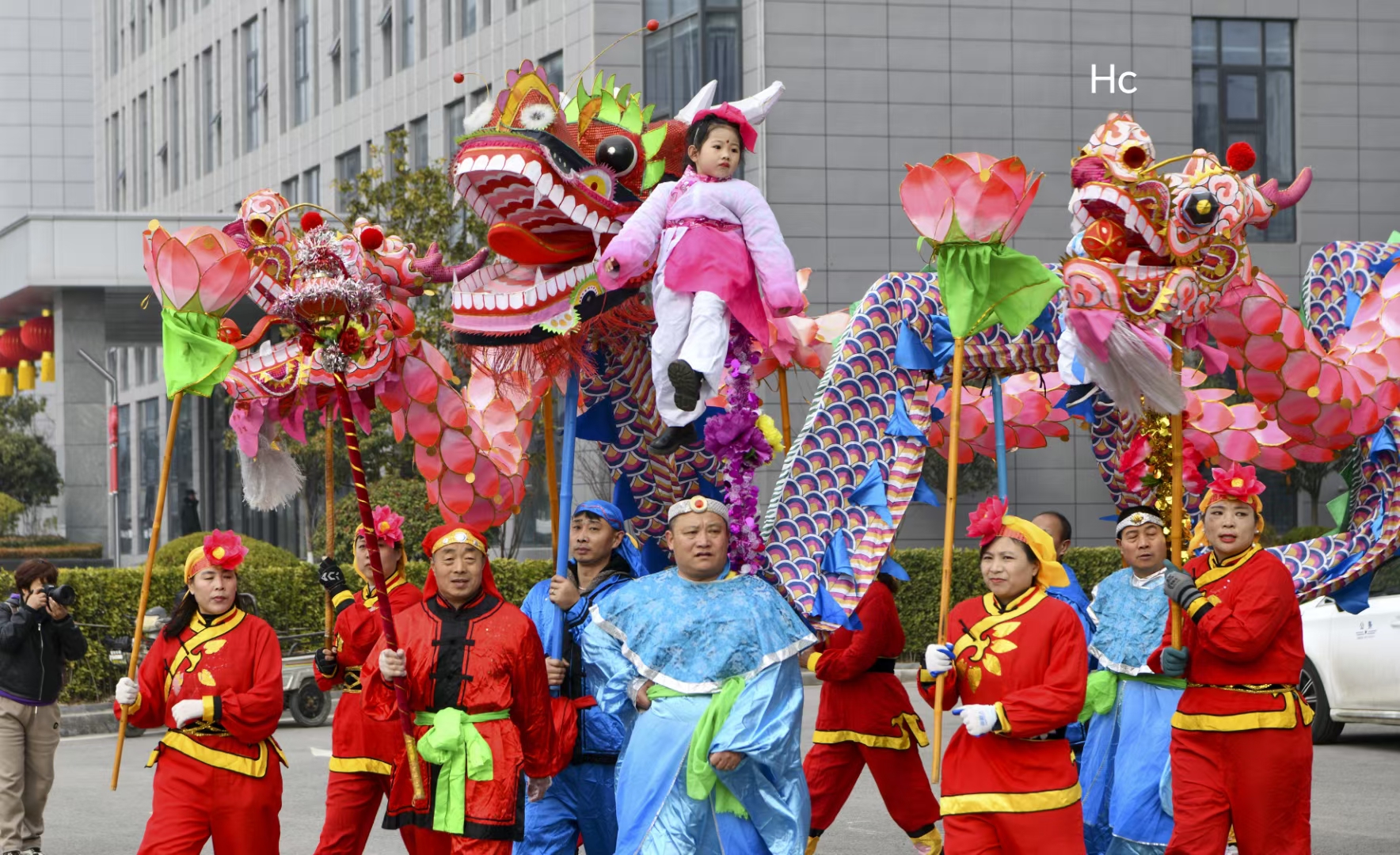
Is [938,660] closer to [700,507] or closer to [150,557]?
[700,507]

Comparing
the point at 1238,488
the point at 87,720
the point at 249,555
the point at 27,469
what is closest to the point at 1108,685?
the point at 1238,488

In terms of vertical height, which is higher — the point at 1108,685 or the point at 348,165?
the point at 348,165

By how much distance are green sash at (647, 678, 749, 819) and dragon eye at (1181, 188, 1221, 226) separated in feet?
9.48

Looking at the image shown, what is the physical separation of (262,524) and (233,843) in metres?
31.6

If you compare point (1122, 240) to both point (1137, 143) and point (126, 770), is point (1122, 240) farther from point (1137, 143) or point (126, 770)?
point (126, 770)

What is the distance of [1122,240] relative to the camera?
7.92 meters

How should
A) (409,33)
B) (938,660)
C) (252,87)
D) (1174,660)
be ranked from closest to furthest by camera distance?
1. (938,660)
2. (1174,660)
3. (409,33)
4. (252,87)

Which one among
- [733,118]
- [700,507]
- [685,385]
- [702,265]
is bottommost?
[700,507]

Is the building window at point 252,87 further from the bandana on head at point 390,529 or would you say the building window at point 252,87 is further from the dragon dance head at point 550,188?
the dragon dance head at point 550,188

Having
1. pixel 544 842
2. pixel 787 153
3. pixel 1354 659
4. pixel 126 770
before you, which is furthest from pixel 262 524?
pixel 544 842

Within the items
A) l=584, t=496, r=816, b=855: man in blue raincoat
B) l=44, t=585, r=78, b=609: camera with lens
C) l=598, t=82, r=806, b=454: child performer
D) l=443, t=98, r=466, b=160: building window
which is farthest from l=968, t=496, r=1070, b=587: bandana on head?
l=443, t=98, r=466, b=160: building window

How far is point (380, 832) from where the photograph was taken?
35.9 ft

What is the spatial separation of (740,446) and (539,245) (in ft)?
4.31

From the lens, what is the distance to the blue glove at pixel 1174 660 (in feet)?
24.6
